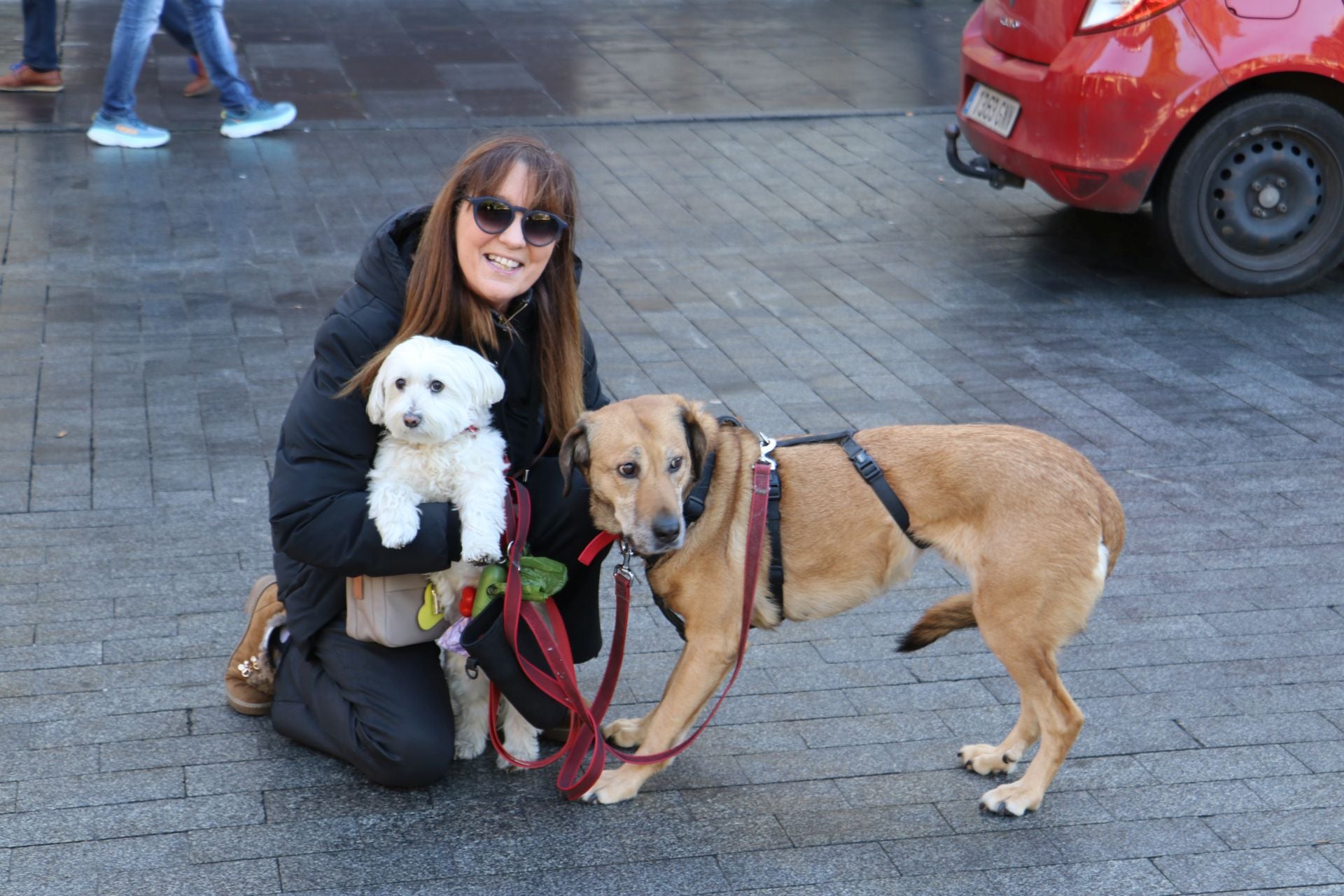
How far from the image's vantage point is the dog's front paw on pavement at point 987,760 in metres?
3.70

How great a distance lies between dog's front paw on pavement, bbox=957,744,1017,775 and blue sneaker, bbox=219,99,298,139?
297 inches

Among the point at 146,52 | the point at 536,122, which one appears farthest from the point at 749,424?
the point at 146,52

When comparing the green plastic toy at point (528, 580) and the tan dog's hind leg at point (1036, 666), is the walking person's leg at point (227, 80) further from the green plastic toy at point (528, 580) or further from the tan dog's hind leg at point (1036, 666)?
the tan dog's hind leg at point (1036, 666)

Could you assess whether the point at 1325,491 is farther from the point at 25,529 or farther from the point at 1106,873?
the point at 25,529

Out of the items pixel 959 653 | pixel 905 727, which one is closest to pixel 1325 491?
pixel 959 653

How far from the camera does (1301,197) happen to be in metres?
7.41

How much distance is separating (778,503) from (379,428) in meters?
1.04

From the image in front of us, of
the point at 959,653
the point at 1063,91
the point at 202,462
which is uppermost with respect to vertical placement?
the point at 1063,91

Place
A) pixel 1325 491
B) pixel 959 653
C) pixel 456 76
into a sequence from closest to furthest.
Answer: pixel 959 653 < pixel 1325 491 < pixel 456 76

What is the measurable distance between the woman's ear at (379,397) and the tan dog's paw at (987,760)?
176 cm

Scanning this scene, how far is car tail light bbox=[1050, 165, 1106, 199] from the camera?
7.27 meters

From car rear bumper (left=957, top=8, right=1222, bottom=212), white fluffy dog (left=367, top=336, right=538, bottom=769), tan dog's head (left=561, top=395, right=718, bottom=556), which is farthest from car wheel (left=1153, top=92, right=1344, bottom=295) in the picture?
white fluffy dog (left=367, top=336, right=538, bottom=769)

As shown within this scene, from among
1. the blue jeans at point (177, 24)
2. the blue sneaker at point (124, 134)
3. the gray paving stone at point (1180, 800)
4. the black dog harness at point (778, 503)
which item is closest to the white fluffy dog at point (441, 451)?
the black dog harness at point (778, 503)

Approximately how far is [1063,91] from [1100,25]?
38cm
